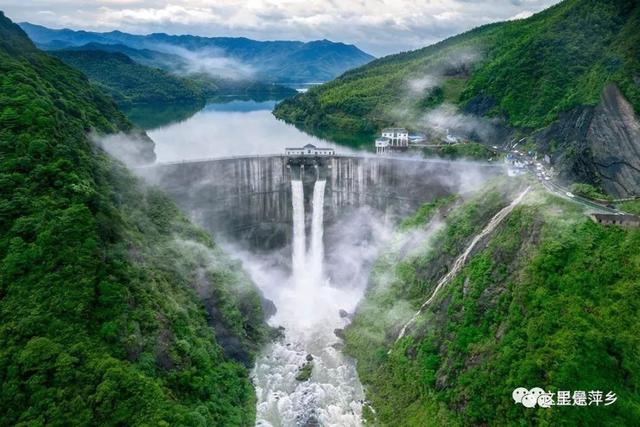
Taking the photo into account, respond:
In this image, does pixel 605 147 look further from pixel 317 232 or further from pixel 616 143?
pixel 317 232

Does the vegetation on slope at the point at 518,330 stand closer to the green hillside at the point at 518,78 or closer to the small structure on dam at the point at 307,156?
the small structure on dam at the point at 307,156

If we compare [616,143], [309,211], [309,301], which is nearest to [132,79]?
[309,211]

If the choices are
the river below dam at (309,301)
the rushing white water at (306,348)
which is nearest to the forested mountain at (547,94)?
the river below dam at (309,301)

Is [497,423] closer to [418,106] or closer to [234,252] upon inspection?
[234,252]

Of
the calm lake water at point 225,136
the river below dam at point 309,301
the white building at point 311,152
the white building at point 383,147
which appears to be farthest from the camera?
the calm lake water at point 225,136

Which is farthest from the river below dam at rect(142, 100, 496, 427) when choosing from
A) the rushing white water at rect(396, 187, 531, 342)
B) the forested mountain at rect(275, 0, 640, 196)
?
the forested mountain at rect(275, 0, 640, 196)

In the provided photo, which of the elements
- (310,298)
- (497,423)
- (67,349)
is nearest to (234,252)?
(310,298)

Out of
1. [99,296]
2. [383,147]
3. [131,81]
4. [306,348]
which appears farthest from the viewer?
[131,81]
